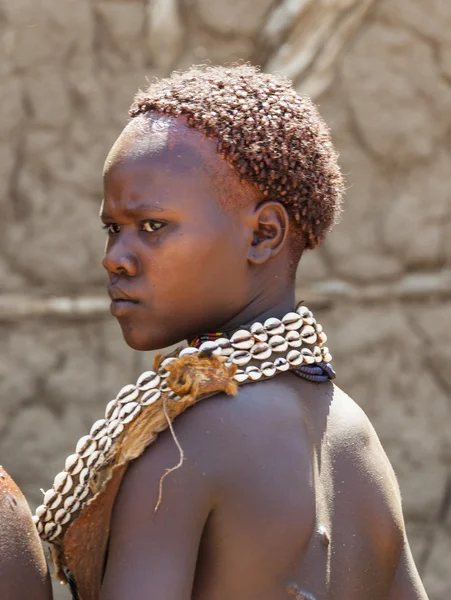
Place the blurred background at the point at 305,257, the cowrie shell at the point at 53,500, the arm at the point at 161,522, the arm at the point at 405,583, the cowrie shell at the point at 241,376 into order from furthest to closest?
the blurred background at the point at 305,257
the arm at the point at 405,583
the cowrie shell at the point at 53,500
the cowrie shell at the point at 241,376
the arm at the point at 161,522

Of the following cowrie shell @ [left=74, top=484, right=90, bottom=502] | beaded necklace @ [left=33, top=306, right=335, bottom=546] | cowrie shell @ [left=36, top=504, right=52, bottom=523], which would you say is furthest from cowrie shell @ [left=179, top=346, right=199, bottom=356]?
cowrie shell @ [left=36, top=504, right=52, bottom=523]

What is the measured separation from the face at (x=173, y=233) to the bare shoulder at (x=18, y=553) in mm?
405

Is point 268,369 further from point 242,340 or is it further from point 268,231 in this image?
point 268,231

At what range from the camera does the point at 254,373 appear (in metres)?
2.03

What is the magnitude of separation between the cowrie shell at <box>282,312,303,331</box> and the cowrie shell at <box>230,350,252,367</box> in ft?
0.40

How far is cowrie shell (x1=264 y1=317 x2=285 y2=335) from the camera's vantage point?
6.93 feet

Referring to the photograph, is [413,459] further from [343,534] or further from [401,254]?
[343,534]

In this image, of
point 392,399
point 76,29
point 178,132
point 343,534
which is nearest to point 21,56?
point 76,29

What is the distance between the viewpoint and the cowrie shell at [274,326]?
2.11 m

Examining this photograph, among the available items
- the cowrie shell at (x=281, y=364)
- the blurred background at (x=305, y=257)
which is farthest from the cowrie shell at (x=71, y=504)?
the blurred background at (x=305, y=257)

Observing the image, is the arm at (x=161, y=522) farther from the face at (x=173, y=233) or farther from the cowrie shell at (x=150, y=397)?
the face at (x=173, y=233)

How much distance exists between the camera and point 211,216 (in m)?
2.07

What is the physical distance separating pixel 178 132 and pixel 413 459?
2690 millimetres

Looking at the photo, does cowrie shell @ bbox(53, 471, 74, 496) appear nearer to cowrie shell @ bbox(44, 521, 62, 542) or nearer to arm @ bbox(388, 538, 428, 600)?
cowrie shell @ bbox(44, 521, 62, 542)
